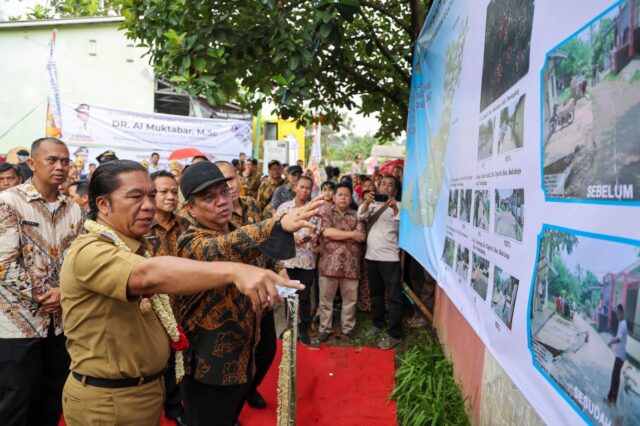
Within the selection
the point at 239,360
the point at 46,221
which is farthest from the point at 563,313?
the point at 46,221

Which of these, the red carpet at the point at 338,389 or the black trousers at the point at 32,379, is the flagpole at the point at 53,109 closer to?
the red carpet at the point at 338,389

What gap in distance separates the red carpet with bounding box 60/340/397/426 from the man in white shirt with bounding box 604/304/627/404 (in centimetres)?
283

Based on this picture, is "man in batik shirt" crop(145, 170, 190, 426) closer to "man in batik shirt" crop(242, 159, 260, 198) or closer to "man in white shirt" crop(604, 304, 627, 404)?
"man in white shirt" crop(604, 304, 627, 404)

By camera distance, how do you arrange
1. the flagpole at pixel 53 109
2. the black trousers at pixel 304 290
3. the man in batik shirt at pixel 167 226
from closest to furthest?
the man in batik shirt at pixel 167 226, the black trousers at pixel 304 290, the flagpole at pixel 53 109

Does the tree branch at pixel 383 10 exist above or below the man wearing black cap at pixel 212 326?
above

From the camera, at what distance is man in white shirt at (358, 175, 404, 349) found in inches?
192

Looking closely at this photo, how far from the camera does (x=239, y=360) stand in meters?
2.18

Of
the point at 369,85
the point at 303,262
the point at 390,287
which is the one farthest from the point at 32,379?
the point at 369,85

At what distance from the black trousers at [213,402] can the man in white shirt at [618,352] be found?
1.77 meters

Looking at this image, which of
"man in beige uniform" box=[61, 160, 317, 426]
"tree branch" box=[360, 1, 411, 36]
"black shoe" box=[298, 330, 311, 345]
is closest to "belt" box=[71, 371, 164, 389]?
"man in beige uniform" box=[61, 160, 317, 426]

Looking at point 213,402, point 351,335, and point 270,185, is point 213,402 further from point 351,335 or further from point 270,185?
point 270,185

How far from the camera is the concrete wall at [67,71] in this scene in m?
13.3

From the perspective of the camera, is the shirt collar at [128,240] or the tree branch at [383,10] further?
the tree branch at [383,10]

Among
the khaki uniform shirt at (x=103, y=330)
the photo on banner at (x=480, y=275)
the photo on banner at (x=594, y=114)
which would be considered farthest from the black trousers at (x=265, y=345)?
the photo on banner at (x=594, y=114)
